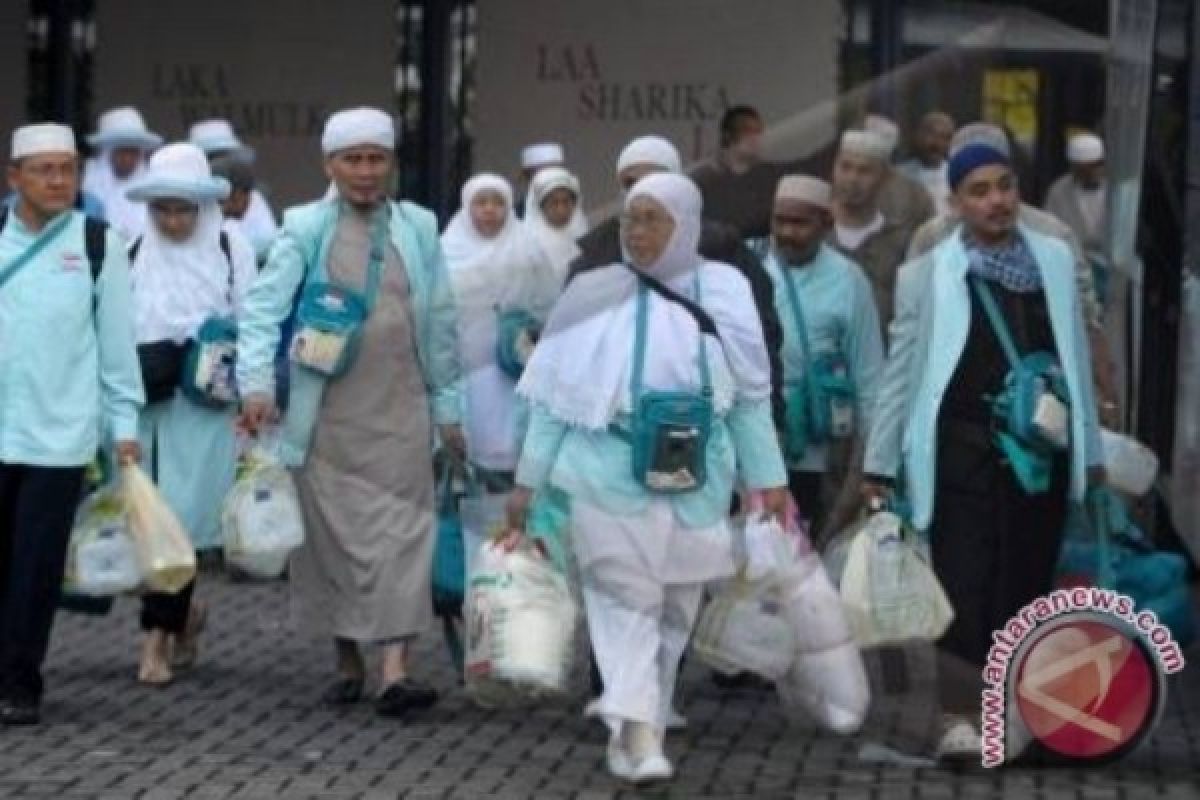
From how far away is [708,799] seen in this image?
10.6 meters

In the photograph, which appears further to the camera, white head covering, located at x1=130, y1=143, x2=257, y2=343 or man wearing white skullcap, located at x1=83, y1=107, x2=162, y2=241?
man wearing white skullcap, located at x1=83, y1=107, x2=162, y2=241

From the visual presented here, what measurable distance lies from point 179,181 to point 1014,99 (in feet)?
10.9

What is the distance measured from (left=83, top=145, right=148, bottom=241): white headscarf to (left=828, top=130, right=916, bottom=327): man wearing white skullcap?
15.3 feet

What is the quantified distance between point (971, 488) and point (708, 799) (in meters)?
1.13

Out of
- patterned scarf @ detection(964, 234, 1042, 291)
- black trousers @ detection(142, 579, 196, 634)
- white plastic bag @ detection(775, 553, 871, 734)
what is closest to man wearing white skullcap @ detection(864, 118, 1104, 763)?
patterned scarf @ detection(964, 234, 1042, 291)

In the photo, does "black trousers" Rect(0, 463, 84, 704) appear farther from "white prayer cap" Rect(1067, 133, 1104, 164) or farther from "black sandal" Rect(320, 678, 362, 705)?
"white prayer cap" Rect(1067, 133, 1104, 164)

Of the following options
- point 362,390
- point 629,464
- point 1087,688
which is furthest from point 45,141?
point 1087,688

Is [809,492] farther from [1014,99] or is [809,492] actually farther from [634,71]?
[634,71]

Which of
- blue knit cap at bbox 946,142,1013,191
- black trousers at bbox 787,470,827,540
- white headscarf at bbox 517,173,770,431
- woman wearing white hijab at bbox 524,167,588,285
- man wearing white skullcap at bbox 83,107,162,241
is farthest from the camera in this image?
man wearing white skullcap at bbox 83,107,162,241

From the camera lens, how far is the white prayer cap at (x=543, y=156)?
56.7 feet

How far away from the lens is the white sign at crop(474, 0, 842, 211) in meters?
16.8

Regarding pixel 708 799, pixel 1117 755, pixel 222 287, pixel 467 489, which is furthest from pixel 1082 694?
pixel 222 287

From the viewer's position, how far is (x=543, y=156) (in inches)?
682

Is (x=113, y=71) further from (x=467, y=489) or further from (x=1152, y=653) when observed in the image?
(x=1152, y=653)
